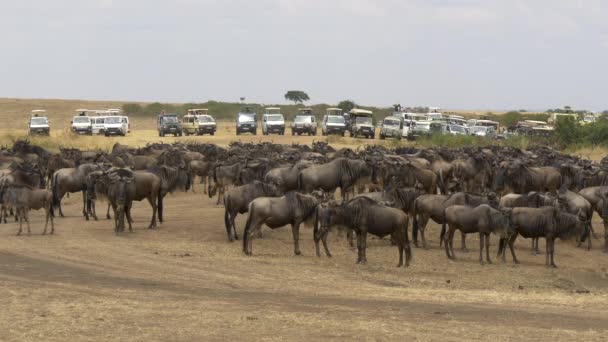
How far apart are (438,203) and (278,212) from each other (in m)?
4.03

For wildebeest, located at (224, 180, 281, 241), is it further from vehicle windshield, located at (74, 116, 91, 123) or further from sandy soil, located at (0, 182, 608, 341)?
vehicle windshield, located at (74, 116, 91, 123)

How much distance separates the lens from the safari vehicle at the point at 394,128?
214 feet

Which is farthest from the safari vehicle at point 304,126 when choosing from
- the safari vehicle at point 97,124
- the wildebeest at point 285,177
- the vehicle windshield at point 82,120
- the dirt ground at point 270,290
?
the dirt ground at point 270,290

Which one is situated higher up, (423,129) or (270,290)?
(423,129)

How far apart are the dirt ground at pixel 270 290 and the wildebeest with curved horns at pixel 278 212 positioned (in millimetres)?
501

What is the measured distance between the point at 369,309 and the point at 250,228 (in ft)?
22.1

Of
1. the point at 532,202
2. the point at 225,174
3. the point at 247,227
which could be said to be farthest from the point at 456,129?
the point at 247,227

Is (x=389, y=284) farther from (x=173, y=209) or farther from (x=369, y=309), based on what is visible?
(x=173, y=209)

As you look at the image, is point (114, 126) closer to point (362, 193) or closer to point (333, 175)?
point (362, 193)

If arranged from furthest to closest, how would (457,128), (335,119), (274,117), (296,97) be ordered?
(296,97)
(274,117)
(335,119)
(457,128)

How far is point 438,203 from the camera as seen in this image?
2148cm

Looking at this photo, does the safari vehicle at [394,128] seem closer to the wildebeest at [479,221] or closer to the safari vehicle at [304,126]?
the safari vehicle at [304,126]

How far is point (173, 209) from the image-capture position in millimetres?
29156

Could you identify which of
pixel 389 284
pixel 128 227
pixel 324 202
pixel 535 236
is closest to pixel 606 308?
pixel 389 284
